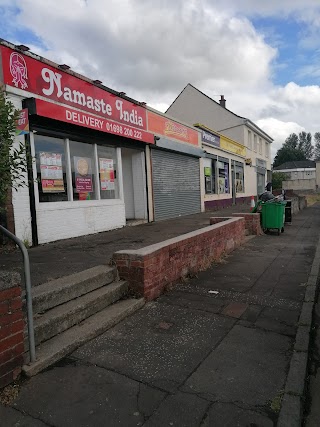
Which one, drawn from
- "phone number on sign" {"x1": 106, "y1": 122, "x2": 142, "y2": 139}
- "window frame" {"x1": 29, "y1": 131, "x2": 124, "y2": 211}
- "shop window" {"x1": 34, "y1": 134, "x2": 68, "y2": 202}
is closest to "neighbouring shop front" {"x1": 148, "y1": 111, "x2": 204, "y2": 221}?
"phone number on sign" {"x1": 106, "y1": 122, "x2": 142, "y2": 139}

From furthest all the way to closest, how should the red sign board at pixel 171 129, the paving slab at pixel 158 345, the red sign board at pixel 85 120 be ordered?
the red sign board at pixel 171 129 → the red sign board at pixel 85 120 → the paving slab at pixel 158 345

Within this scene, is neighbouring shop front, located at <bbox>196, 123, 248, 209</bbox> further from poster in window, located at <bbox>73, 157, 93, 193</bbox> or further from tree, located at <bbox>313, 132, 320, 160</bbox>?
tree, located at <bbox>313, 132, 320, 160</bbox>

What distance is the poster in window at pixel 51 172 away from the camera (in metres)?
8.19

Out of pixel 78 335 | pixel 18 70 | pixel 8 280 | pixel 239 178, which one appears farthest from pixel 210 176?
pixel 8 280

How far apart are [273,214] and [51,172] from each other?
723 centimetres

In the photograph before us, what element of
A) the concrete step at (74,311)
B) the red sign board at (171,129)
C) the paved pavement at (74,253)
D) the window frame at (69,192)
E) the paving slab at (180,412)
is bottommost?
the paving slab at (180,412)

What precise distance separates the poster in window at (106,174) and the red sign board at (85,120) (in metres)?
0.95

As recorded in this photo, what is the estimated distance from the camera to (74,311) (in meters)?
3.73

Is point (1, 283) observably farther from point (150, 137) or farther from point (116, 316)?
point (150, 137)

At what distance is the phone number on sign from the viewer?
33.0 ft

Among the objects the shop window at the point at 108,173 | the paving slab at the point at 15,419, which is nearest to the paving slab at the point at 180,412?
the paving slab at the point at 15,419

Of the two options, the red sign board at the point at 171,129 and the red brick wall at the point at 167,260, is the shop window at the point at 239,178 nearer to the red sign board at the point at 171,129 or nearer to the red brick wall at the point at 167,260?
the red sign board at the point at 171,129

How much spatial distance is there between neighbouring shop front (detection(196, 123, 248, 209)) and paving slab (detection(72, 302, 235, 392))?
14524 mm

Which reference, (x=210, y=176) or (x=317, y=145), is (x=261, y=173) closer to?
(x=210, y=176)
